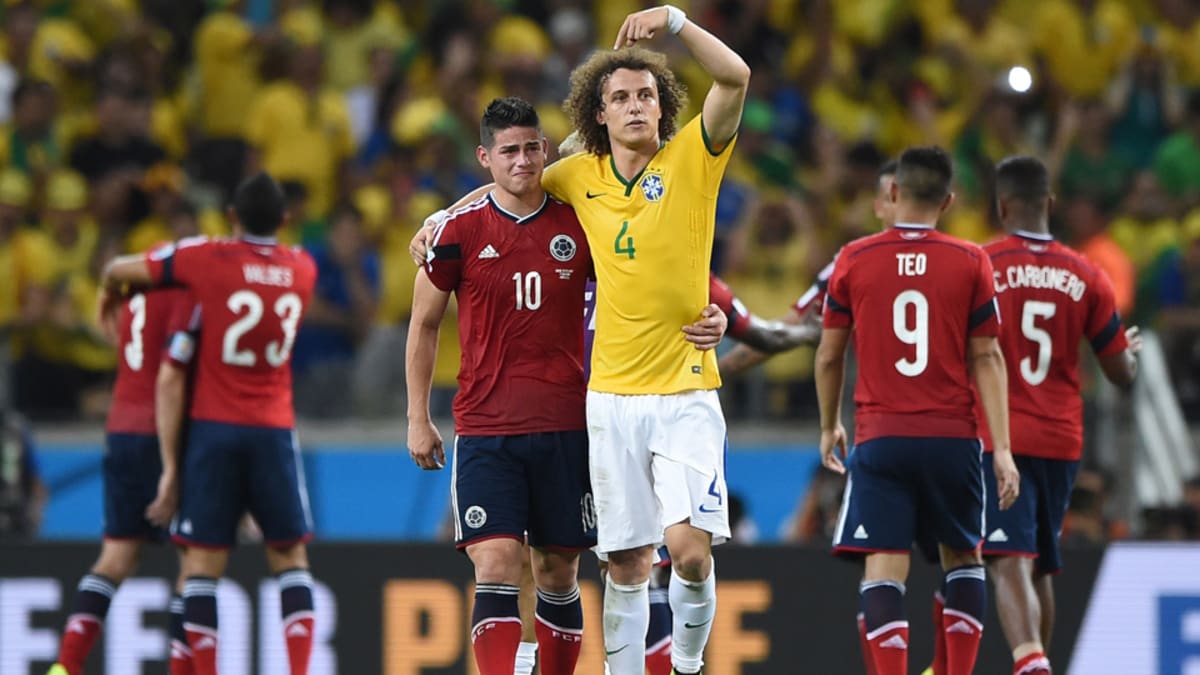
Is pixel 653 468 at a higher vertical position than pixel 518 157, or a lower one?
lower

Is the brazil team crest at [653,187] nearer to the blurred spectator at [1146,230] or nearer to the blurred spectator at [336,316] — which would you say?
the blurred spectator at [336,316]

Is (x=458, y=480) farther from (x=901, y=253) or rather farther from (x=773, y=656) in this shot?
(x=773, y=656)

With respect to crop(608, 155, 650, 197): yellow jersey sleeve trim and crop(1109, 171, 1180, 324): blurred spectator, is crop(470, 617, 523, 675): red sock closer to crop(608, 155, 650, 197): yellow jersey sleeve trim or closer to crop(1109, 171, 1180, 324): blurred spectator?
crop(608, 155, 650, 197): yellow jersey sleeve trim

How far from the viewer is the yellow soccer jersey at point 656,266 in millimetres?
7934

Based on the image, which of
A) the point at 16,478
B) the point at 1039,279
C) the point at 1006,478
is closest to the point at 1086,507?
the point at 1039,279

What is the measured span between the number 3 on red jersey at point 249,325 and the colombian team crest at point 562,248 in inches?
108

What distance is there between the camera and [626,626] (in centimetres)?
793

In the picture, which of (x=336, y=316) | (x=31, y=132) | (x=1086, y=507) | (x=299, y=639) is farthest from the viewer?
(x=31, y=132)

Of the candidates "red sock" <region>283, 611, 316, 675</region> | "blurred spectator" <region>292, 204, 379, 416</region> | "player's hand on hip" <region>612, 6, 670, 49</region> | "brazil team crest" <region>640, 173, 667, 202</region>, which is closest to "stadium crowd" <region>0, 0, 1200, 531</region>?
"blurred spectator" <region>292, 204, 379, 416</region>

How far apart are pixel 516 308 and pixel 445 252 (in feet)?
1.21

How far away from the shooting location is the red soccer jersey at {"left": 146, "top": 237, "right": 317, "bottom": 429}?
1040cm

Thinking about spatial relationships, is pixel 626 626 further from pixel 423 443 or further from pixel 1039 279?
pixel 1039 279

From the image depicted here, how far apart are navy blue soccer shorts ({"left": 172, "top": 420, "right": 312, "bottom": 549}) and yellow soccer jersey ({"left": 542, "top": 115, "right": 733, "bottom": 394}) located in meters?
3.00

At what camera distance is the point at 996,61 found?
16.3 metres
